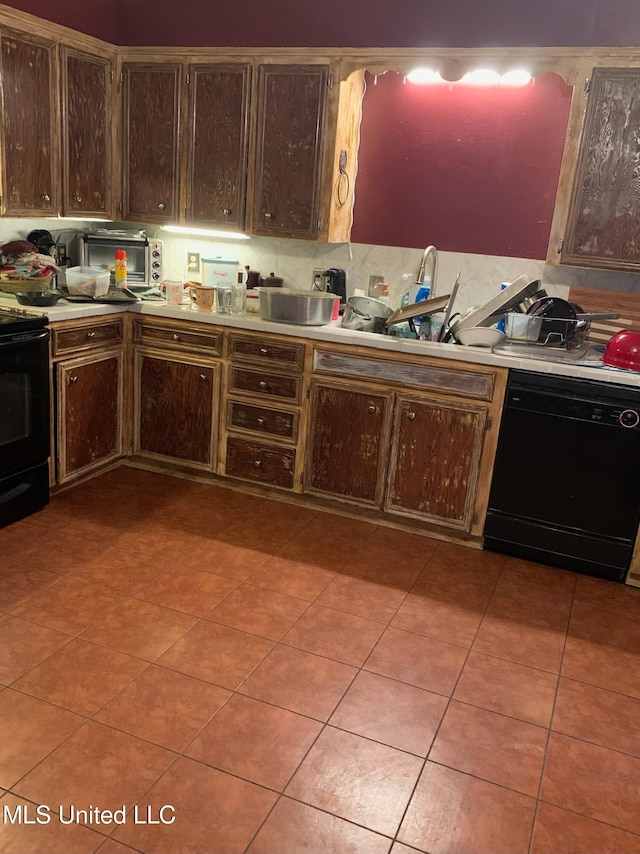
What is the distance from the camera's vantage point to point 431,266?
3971 mm

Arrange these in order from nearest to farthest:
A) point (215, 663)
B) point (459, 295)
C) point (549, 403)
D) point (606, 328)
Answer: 1. point (215, 663)
2. point (549, 403)
3. point (606, 328)
4. point (459, 295)

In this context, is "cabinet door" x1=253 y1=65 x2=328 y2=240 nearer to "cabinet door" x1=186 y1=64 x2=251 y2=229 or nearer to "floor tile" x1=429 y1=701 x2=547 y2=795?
"cabinet door" x1=186 y1=64 x2=251 y2=229

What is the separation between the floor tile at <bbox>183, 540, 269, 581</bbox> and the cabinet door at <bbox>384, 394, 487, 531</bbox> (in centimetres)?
78

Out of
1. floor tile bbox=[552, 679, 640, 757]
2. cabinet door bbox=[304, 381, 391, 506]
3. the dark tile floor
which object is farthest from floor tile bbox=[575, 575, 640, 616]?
cabinet door bbox=[304, 381, 391, 506]

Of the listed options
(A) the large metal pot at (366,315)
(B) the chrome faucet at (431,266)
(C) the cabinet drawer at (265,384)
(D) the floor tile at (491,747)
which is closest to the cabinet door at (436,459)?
(A) the large metal pot at (366,315)

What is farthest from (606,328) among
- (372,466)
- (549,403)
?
(372,466)

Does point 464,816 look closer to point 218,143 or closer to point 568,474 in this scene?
point 568,474

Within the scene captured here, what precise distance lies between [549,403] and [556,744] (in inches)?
58.0

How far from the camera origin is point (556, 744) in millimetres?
2293

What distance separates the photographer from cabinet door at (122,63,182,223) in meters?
4.06

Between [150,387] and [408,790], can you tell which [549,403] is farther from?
[150,387]

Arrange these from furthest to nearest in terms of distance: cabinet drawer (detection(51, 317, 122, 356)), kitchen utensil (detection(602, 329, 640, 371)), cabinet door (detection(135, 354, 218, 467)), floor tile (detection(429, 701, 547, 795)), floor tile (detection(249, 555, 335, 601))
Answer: cabinet door (detection(135, 354, 218, 467)), cabinet drawer (detection(51, 317, 122, 356)), kitchen utensil (detection(602, 329, 640, 371)), floor tile (detection(249, 555, 335, 601)), floor tile (detection(429, 701, 547, 795))

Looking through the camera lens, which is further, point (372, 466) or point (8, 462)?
point (372, 466)

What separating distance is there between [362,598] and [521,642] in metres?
0.64
